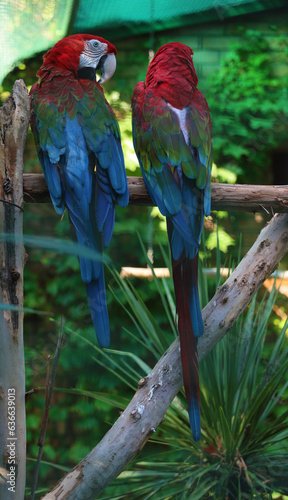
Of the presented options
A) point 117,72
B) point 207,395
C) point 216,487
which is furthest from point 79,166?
point 216,487

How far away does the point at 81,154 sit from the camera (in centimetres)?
67

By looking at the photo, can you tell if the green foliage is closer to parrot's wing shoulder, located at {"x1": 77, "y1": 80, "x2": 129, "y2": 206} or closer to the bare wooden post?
parrot's wing shoulder, located at {"x1": 77, "y1": 80, "x2": 129, "y2": 206}

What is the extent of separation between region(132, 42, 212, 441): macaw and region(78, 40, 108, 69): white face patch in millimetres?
87

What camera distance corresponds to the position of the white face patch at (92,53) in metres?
0.73

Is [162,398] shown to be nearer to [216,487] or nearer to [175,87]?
[216,487]

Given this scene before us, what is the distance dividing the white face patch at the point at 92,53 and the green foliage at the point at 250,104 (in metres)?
0.42

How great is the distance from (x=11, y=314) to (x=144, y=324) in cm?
38

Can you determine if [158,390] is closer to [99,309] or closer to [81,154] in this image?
[99,309]

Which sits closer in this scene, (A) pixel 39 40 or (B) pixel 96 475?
(B) pixel 96 475

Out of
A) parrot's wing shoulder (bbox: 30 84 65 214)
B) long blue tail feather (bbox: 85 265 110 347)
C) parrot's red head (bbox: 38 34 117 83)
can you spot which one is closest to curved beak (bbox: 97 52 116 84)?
parrot's red head (bbox: 38 34 117 83)

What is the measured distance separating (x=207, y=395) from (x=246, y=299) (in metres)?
0.24

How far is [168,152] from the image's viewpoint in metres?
0.72

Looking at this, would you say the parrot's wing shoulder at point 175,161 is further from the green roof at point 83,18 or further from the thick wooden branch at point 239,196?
the green roof at point 83,18

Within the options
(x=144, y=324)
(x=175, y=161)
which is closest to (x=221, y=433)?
(x=144, y=324)
